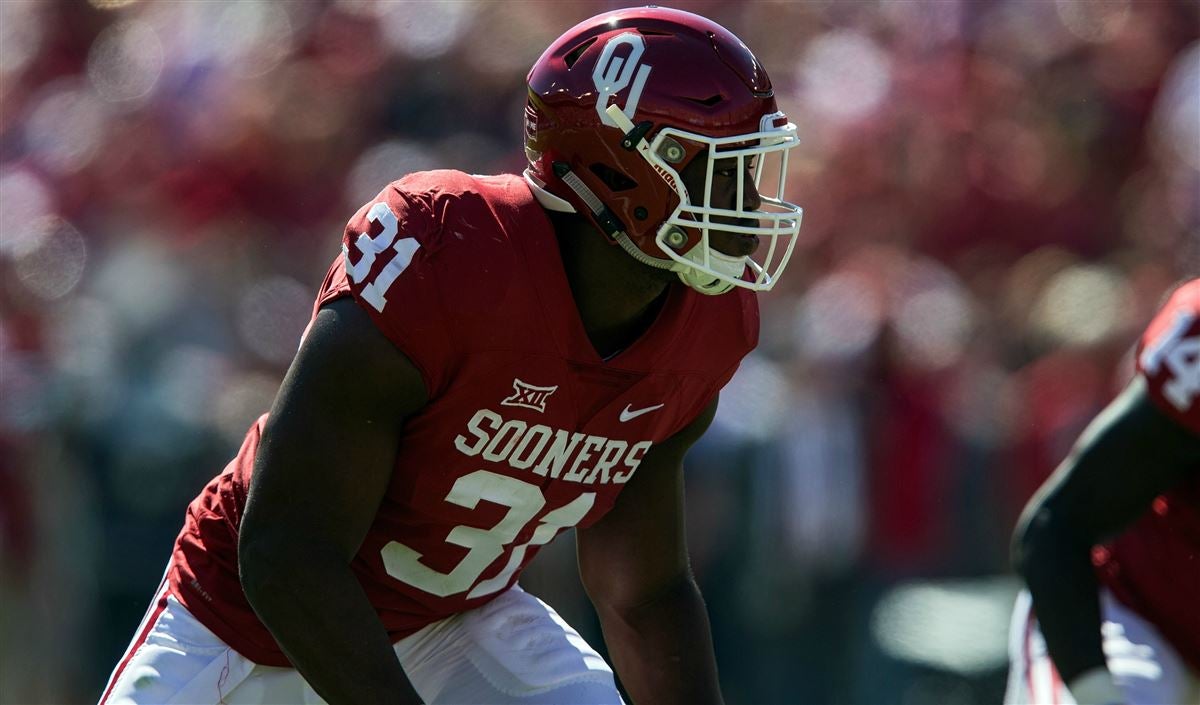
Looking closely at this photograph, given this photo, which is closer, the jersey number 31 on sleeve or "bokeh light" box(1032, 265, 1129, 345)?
the jersey number 31 on sleeve

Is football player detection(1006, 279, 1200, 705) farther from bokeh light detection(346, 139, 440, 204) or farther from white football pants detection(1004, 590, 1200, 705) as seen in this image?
bokeh light detection(346, 139, 440, 204)

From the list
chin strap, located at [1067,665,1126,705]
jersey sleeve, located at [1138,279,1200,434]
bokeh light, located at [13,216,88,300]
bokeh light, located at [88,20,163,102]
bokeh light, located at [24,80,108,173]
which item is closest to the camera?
chin strap, located at [1067,665,1126,705]

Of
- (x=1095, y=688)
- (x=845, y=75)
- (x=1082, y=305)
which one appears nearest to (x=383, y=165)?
(x=845, y=75)

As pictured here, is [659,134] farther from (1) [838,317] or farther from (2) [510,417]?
(1) [838,317]

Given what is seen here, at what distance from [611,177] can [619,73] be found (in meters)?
0.18

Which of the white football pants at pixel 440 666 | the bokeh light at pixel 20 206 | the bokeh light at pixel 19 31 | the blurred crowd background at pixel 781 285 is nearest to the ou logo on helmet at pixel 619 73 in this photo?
the white football pants at pixel 440 666

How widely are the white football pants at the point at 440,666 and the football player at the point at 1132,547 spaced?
85 centimetres

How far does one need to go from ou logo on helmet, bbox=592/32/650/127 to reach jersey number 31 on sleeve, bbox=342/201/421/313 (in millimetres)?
433

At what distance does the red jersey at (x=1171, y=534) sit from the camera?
109 inches

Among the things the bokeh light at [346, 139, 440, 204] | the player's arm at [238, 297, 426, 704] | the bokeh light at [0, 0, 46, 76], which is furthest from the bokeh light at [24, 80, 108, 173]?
the player's arm at [238, 297, 426, 704]

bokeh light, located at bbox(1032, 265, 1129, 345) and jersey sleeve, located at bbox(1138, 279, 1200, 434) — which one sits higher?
jersey sleeve, located at bbox(1138, 279, 1200, 434)

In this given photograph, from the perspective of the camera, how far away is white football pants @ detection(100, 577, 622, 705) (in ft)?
8.27

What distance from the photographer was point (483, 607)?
278 centimetres

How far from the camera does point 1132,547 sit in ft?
9.78
